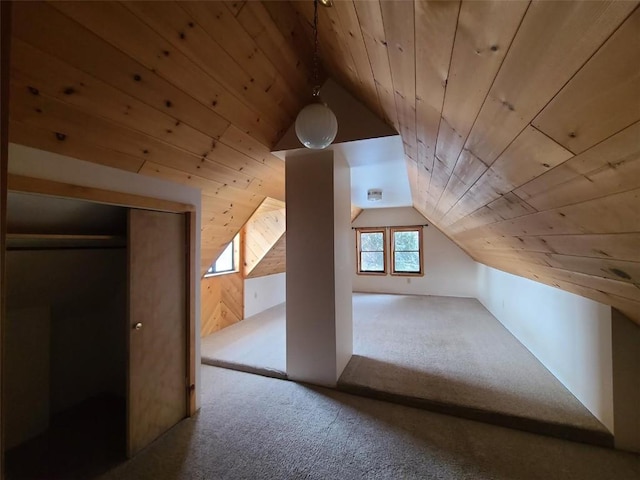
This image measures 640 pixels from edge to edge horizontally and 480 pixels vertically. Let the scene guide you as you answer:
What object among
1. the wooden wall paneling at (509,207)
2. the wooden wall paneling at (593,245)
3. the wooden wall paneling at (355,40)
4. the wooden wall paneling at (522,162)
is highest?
the wooden wall paneling at (355,40)

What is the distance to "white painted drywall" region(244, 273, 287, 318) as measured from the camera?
4.71 metres

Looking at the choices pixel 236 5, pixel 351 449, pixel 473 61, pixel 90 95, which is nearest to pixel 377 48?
pixel 473 61

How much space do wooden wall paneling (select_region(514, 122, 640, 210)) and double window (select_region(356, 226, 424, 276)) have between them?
5534mm

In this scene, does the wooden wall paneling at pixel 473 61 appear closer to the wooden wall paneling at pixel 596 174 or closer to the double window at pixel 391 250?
the wooden wall paneling at pixel 596 174

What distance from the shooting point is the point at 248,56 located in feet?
5.16

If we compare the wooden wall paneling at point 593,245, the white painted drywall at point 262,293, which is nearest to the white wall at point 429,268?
the white painted drywall at point 262,293

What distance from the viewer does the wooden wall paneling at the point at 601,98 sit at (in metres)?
0.47

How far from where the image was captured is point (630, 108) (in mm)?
540

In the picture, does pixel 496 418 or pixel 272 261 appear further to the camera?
pixel 272 261

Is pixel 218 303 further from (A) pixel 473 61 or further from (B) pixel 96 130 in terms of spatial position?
(A) pixel 473 61

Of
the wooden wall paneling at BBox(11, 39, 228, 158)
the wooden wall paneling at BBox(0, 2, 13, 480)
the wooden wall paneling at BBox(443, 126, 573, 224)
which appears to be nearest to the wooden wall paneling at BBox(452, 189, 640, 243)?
the wooden wall paneling at BBox(443, 126, 573, 224)

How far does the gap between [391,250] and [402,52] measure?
19.3 ft

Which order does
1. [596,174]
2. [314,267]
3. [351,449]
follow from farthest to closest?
[314,267]
[351,449]
[596,174]

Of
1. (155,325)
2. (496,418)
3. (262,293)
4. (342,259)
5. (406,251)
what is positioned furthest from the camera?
(406,251)
